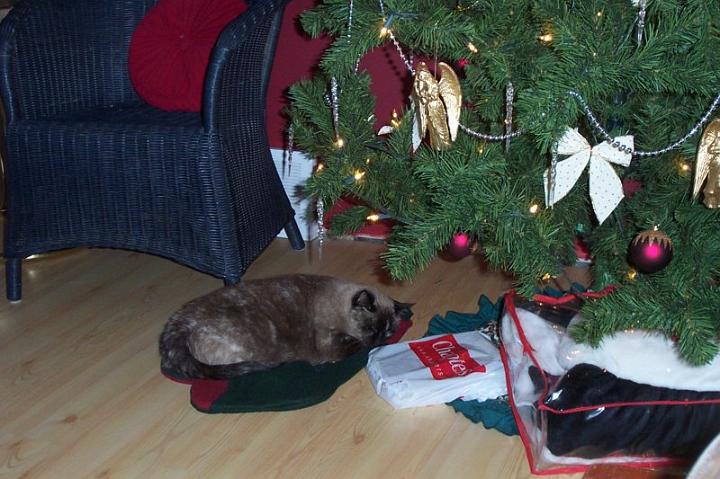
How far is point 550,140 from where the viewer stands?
1.27 m

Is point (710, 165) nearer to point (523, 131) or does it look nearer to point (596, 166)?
point (596, 166)

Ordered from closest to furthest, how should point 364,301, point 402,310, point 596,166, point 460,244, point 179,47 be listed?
point 596,166 → point 460,244 → point 364,301 → point 402,310 → point 179,47

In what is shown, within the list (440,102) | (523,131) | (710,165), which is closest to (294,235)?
(440,102)

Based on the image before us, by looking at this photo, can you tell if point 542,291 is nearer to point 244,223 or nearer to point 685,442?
point 685,442

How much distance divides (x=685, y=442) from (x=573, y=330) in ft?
1.01

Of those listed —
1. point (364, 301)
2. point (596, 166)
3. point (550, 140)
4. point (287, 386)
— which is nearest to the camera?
point (550, 140)

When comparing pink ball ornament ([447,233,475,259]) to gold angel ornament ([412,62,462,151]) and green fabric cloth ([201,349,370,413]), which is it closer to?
gold angel ornament ([412,62,462,151])

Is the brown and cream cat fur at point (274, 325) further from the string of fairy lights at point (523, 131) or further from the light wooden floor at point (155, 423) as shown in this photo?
the string of fairy lights at point (523, 131)

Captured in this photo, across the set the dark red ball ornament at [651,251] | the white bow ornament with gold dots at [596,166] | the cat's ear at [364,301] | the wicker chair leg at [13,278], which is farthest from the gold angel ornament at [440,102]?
the wicker chair leg at [13,278]

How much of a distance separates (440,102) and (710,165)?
484 millimetres

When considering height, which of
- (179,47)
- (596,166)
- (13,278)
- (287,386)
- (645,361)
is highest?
(596,166)

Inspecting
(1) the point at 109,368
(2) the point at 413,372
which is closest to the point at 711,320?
(2) the point at 413,372

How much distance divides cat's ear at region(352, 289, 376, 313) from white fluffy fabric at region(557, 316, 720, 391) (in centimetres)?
56

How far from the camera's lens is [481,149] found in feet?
4.94
